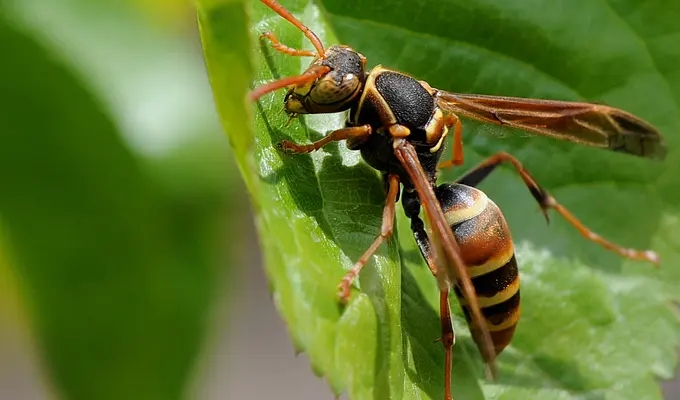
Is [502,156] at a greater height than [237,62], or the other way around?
[237,62]

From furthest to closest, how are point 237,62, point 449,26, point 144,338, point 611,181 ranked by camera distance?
point 144,338, point 611,181, point 449,26, point 237,62

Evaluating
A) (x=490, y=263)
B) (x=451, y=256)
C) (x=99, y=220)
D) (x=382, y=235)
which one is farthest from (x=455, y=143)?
(x=99, y=220)

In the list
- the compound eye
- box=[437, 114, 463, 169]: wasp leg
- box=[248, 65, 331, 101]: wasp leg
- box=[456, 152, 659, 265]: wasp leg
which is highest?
box=[248, 65, 331, 101]: wasp leg

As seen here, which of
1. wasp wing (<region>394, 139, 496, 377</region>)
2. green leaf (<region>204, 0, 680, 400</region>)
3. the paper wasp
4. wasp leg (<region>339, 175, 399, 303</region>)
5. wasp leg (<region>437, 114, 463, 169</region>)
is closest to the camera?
wasp leg (<region>339, 175, 399, 303</region>)

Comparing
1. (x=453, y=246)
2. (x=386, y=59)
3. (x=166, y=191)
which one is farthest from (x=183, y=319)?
(x=453, y=246)

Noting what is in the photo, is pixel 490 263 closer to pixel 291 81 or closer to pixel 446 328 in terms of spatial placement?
pixel 446 328

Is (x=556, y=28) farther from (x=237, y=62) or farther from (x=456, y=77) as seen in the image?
(x=237, y=62)

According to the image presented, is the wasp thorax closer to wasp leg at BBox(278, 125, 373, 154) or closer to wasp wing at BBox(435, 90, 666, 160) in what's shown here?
wasp leg at BBox(278, 125, 373, 154)

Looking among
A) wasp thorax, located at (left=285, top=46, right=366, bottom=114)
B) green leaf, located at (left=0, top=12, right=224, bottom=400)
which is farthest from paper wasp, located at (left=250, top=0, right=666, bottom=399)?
green leaf, located at (left=0, top=12, right=224, bottom=400)
